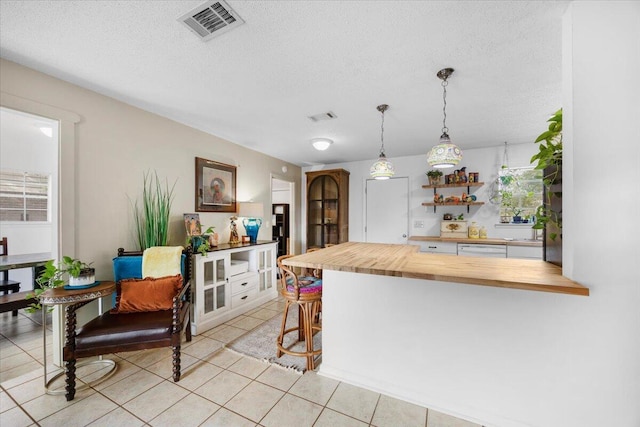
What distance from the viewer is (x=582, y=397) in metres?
1.33

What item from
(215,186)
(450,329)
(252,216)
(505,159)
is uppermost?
(505,159)

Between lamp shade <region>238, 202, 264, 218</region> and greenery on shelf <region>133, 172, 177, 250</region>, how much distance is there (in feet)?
3.65

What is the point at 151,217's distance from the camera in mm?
2643

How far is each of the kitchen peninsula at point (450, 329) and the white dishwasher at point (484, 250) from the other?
2.18m

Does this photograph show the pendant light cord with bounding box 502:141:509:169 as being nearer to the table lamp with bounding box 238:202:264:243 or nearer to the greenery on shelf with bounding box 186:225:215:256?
the table lamp with bounding box 238:202:264:243

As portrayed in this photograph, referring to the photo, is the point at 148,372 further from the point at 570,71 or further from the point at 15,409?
the point at 570,71

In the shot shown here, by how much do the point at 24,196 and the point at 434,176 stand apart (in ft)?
21.9

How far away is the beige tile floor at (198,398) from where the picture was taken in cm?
157

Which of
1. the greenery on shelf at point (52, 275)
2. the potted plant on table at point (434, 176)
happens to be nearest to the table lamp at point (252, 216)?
the greenery on shelf at point (52, 275)

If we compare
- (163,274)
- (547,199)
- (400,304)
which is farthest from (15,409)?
(547,199)

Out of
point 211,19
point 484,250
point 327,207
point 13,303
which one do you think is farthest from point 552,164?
point 13,303

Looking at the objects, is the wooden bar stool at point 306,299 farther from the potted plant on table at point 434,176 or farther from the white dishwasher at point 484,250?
the potted plant on table at point 434,176

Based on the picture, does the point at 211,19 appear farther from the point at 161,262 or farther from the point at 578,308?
the point at 578,308

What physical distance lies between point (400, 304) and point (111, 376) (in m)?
2.37
